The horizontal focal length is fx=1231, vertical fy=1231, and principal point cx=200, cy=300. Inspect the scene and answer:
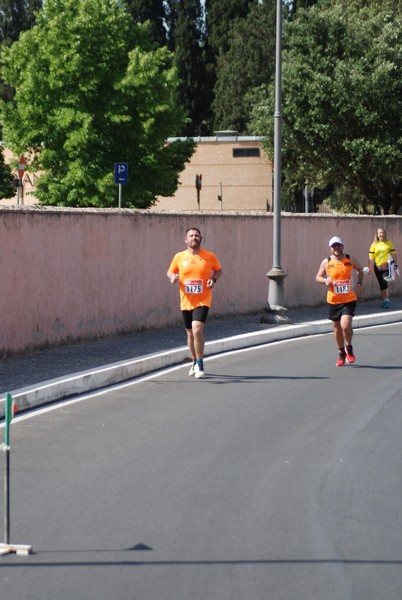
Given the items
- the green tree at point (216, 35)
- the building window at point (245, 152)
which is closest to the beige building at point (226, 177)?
the building window at point (245, 152)

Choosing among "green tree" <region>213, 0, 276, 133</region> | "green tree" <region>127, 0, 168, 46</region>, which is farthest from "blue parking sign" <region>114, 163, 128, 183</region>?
"green tree" <region>127, 0, 168, 46</region>

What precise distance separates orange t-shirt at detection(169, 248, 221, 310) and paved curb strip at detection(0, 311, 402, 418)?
1.12m

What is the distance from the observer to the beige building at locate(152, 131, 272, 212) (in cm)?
7200

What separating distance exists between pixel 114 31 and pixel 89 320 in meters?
37.5

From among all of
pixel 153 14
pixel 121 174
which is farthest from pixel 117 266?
pixel 153 14

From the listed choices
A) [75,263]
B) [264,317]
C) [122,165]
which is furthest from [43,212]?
[122,165]

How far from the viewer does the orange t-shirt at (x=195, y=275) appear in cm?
1484

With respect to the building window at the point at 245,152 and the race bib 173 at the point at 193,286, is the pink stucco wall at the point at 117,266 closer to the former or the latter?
the race bib 173 at the point at 193,286

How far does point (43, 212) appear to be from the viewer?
17.0 meters

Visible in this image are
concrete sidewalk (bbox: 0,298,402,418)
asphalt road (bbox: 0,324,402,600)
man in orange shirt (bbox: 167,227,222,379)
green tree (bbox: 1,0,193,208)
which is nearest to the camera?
asphalt road (bbox: 0,324,402,600)

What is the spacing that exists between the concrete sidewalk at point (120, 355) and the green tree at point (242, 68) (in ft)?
207

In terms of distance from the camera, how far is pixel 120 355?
1655 cm

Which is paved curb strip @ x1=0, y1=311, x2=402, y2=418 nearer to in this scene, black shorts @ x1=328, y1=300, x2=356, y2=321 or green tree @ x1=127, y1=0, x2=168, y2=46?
black shorts @ x1=328, y1=300, x2=356, y2=321

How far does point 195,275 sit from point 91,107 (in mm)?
39418
